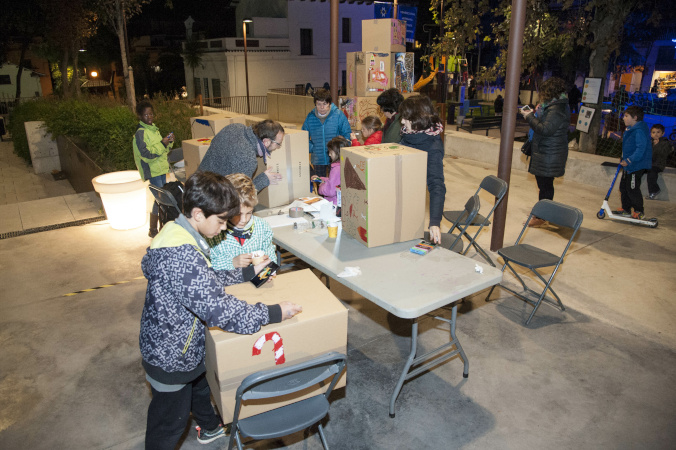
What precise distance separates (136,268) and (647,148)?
648cm

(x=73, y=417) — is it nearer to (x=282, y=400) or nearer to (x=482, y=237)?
(x=282, y=400)

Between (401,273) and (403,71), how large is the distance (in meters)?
6.08

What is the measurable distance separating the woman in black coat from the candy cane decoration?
15.0 feet

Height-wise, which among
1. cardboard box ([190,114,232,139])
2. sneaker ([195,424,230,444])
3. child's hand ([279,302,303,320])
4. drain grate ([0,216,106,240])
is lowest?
sneaker ([195,424,230,444])

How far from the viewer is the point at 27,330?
163 inches

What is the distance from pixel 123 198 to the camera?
6.38m

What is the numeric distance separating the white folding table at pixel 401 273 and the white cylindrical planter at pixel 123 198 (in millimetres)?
3606

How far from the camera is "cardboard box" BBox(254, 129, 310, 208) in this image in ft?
14.4

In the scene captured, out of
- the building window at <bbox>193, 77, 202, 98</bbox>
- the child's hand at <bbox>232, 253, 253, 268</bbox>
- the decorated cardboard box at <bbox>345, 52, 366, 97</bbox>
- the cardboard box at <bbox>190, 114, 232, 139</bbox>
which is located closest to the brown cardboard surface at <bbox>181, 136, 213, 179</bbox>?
the cardboard box at <bbox>190, 114, 232, 139</bbox>

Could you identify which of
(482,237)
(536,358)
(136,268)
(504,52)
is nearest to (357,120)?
(482,237)

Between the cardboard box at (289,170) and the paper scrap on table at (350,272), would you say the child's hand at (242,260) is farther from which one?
the cardboard box at (289,170)

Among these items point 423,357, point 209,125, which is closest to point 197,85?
point 209,125

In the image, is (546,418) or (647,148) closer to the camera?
(546,418)

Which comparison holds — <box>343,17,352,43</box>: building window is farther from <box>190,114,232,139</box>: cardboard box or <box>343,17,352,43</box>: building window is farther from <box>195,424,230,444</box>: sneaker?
<box>195,424,230,444</box>: sneaker
